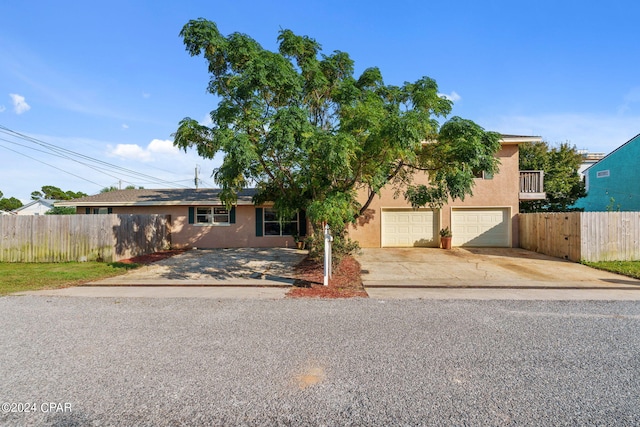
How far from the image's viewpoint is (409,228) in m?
16.2

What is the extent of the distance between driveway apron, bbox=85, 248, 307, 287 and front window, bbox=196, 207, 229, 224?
259cm

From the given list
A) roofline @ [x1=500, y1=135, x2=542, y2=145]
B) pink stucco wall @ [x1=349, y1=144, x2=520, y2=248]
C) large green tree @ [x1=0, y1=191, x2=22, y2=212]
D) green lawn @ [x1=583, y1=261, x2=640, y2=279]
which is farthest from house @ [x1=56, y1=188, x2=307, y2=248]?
large green tree @ [x1=0, y1=191, x2=22, y2=212]

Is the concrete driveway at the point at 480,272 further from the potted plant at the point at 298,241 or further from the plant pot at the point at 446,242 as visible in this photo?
the potted plant at the point at 298,241

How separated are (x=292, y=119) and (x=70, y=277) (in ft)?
25.1

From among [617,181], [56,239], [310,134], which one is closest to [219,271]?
[310,134]

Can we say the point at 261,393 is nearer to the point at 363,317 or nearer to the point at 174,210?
the point at 363,317

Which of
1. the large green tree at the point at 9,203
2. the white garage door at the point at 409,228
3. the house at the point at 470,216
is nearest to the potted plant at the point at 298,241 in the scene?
the house at the point at 470,216

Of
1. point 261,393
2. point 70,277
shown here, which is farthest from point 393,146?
point 70,277

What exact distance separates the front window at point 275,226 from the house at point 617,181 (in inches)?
688

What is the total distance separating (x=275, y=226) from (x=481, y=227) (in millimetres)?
10049

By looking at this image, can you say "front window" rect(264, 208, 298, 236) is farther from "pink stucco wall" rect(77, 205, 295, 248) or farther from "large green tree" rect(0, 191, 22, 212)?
"large green tree" rect(0, 191, 22, 212)

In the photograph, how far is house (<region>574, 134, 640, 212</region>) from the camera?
65.1 ft

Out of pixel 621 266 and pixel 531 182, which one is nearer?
pixel 621 266

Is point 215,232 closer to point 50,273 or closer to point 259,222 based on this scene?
point 259,222
